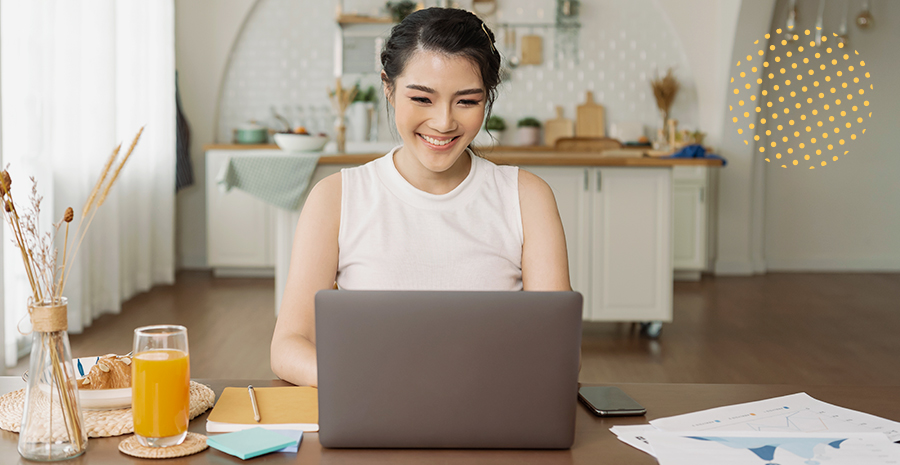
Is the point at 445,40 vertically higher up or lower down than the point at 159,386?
higher up

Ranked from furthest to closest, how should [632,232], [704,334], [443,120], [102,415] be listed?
[704,334] → [632,232] → [443,120] → [102,415]

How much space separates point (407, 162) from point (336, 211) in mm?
158

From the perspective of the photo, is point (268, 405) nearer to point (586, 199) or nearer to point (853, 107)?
point (586, 199)

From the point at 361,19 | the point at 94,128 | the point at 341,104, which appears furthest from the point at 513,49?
the point at 94,128

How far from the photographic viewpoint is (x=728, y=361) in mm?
3291

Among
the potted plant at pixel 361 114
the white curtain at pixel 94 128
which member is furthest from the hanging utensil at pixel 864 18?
the white curtain at pixel 94 128

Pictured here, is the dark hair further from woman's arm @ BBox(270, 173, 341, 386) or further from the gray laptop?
the gray laptop

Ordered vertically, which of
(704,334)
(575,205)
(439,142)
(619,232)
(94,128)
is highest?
(94,128)

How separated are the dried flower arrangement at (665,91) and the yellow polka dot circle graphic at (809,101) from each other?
0.59 m

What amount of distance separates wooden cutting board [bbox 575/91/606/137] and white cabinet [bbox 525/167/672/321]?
2.21m

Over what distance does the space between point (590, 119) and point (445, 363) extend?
5.23 meters

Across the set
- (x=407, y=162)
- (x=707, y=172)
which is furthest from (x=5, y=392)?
(x=707, y=172)

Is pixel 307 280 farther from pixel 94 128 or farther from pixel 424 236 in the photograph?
pixel 94 128

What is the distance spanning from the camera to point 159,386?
77cm
